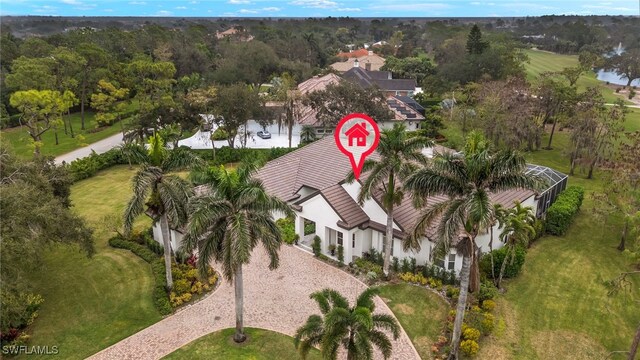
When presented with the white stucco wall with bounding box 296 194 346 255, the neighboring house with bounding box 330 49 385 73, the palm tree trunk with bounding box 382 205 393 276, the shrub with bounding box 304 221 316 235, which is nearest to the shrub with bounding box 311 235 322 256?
the white stucco wall with bounding box 296 194 346 255

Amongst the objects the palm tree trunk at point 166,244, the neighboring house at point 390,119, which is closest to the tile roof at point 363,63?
the neighboring house at point 390,119

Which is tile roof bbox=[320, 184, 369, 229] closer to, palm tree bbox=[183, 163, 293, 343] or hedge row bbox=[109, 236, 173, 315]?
palm tree bbox=[183, 163, 293, 343]

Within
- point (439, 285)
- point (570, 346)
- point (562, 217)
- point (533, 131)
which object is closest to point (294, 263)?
point (439, 285)

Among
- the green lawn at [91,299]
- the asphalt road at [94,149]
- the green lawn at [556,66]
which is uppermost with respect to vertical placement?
the green lawn at [556,66]

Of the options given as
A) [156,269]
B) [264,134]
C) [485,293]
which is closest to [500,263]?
[485,293]

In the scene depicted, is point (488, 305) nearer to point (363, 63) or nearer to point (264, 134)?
point (264, 134)

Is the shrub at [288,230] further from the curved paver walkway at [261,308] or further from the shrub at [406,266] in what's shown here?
the shrub at [406,266]
